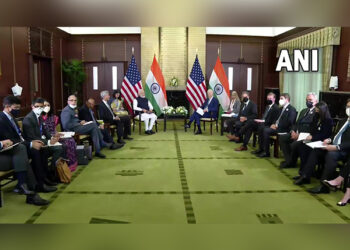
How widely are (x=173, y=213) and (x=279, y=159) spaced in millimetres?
3243

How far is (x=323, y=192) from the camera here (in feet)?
14.2

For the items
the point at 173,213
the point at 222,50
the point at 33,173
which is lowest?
the point at 173,213

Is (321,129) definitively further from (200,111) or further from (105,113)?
(105,113)

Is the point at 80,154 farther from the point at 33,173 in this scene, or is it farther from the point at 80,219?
the point at 80,219

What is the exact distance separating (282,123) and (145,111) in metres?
4.16

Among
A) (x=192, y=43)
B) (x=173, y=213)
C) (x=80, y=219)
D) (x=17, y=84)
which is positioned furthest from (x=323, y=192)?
(x=192, y=43)

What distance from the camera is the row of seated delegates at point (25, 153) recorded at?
3850 mm

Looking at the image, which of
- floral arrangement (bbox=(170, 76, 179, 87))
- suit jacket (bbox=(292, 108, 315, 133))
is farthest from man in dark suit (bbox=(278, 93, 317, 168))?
floral arrangement (bbox=(170, 76, 179, 87))

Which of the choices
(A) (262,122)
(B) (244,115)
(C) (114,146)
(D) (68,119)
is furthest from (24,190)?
(B) (244,115)

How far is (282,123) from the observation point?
6.04 meters

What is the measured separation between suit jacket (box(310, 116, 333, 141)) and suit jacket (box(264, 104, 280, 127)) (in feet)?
4.88

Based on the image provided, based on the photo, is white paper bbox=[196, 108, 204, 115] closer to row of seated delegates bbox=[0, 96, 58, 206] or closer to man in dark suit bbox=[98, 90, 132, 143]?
man in dark suit bbox=[98, 90, 132, 143]

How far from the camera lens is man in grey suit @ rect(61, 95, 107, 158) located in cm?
605
